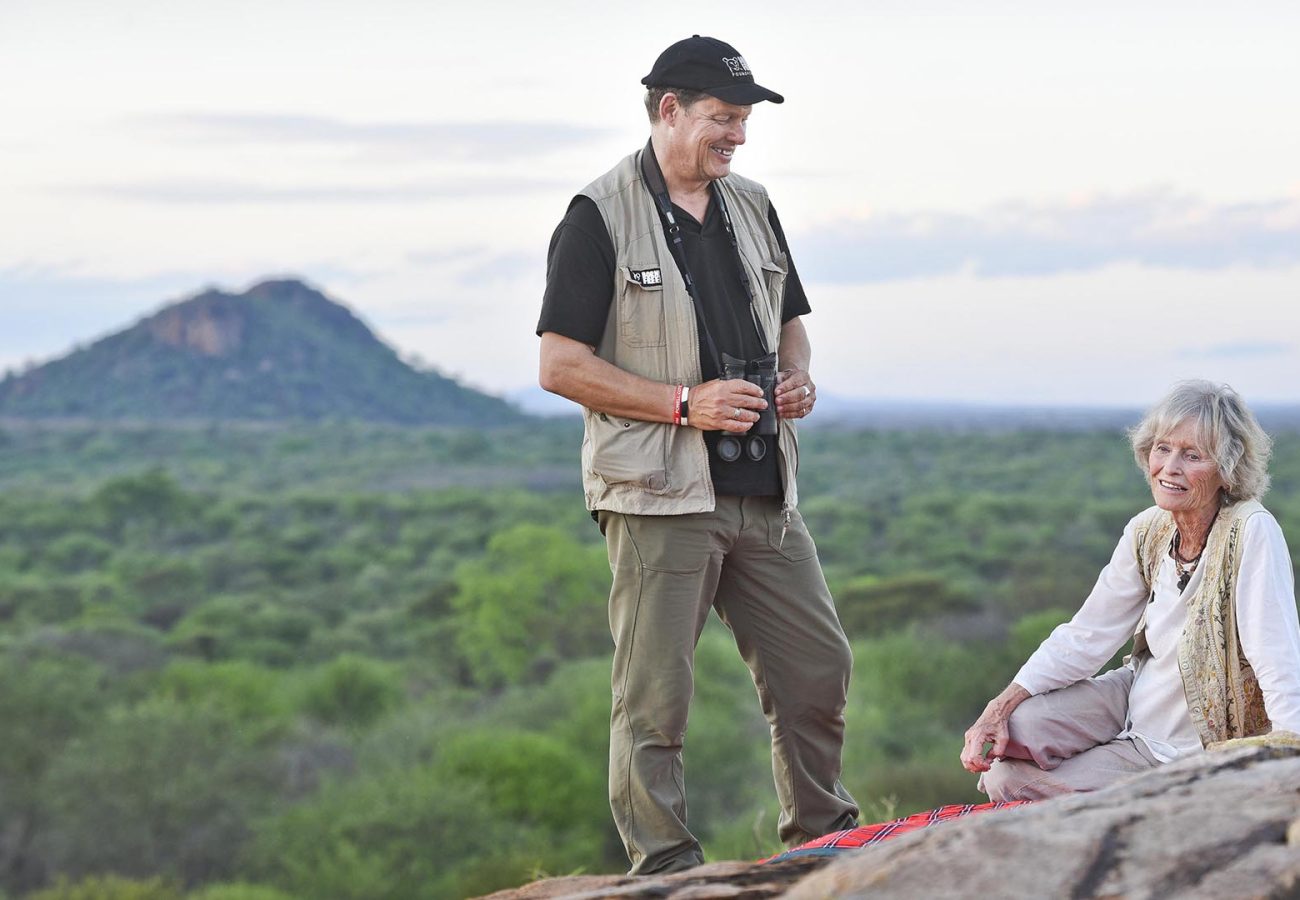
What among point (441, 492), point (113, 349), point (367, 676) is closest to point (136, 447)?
point (441, 492)

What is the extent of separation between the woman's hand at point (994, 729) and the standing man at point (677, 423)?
1.52 ft

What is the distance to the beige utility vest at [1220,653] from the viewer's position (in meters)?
3.17

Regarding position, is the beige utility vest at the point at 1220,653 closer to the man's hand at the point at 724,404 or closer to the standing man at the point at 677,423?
the standing man at the point at 677,423

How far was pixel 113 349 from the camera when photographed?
140 meters

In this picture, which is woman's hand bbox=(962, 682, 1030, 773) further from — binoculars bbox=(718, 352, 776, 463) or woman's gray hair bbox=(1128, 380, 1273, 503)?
binoculars bbox=(718, 352, 776, 463)

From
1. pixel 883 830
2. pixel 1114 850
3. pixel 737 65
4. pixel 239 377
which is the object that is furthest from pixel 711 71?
pixel 239 377

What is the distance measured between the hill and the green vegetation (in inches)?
2613

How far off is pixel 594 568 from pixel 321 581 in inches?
436

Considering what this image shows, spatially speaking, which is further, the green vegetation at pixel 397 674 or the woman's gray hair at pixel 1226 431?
the green vegetation at pixel 397 674

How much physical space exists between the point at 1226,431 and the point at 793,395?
971 mm

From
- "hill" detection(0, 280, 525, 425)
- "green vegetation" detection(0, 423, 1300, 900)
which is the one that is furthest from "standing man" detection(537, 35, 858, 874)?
"hill" detection(0, 280, 525, 425)

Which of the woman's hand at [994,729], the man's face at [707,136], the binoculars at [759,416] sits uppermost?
the man's face at [707,136]

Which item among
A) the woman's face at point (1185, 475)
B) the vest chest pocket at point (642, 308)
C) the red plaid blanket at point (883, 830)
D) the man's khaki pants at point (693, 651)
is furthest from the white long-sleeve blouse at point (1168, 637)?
the vest chest pocket at point (642, 308)

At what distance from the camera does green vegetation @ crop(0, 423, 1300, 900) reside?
21734mm
